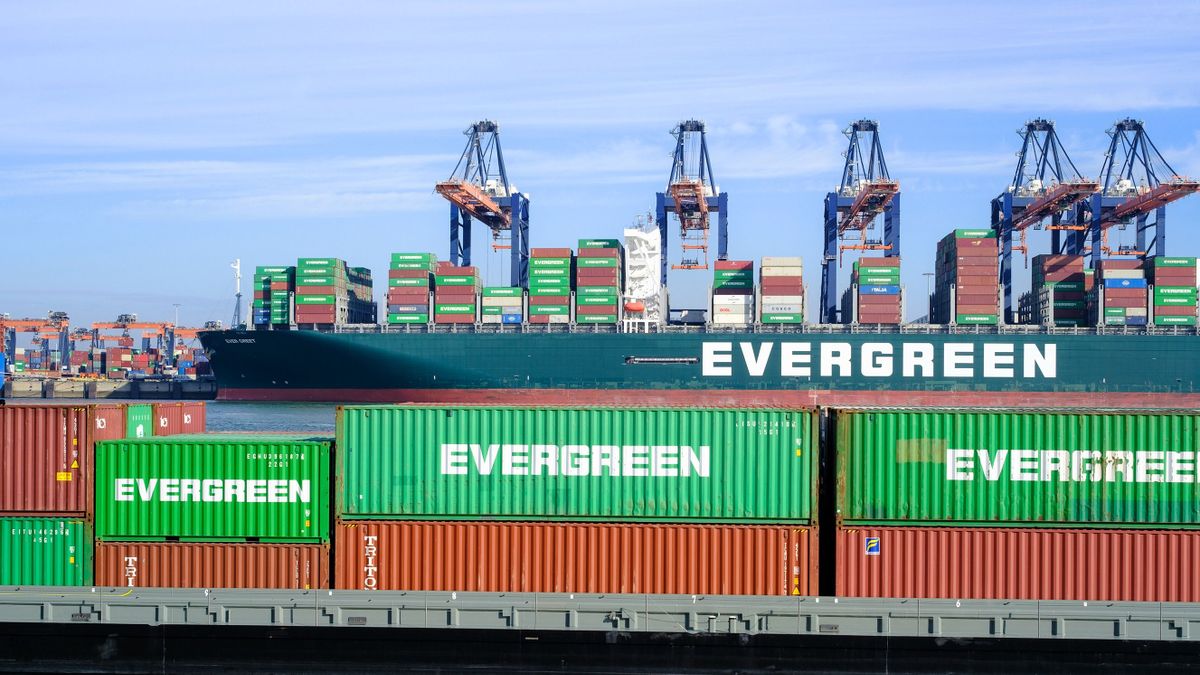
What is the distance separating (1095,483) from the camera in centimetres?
1551

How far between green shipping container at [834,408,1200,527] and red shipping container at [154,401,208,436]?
13607 millimetres

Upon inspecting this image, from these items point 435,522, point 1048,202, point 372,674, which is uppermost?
point 1048,202

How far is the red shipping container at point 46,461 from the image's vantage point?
16125 millimetres

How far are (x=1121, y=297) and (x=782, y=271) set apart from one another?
848 inches

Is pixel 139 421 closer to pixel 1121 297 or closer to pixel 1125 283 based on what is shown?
pixel 1121 297

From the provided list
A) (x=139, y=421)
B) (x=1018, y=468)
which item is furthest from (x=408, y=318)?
(x=1018, y=468)

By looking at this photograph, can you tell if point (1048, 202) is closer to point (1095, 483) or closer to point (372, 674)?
point (1095, 483)

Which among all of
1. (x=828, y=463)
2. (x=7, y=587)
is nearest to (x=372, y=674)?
(x=7, y=587)

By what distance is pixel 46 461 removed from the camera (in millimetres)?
16172

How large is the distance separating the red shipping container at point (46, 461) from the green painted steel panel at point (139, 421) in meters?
1.75

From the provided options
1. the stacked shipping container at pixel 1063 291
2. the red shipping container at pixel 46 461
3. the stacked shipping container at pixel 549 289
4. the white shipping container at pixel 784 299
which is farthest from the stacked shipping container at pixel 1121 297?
the red shipping container at pixel 46 461

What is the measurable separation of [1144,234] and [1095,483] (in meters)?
63.3

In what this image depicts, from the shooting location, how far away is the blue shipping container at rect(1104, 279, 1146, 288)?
2462 inches

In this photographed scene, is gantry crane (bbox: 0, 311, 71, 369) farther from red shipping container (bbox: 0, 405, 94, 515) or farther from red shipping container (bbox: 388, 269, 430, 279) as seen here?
red shipping container (bbox: 0, 405, 94, 515)
